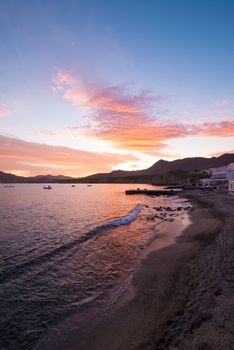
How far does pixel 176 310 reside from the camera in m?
8.26

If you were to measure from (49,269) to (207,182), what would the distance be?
403 ft

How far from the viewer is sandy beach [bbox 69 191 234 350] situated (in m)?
6.42

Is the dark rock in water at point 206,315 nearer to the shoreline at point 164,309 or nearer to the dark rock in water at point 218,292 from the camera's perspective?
the shoreline at point 164,309

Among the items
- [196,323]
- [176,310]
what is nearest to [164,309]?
[176,310]

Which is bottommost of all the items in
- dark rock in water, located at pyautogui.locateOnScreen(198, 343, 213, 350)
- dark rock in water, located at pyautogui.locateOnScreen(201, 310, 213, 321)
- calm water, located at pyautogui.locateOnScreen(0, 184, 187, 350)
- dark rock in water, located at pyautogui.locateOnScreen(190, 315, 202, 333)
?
calm water, located at pyautogui.locateOnScreen(0, 184, 187, 350)

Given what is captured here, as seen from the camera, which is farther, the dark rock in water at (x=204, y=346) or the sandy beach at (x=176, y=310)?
the sandy beach at (x=176, y=310)

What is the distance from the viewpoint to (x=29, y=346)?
7258 millimetres

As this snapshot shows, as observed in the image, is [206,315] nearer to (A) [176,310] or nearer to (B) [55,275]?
(A) [176,310]

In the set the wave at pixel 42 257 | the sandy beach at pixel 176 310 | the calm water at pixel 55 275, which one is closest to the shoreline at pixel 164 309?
the sandy beach at pixel 176 310

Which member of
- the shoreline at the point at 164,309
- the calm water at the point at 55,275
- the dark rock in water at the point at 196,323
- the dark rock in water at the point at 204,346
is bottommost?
the calm water at the point at 55,275

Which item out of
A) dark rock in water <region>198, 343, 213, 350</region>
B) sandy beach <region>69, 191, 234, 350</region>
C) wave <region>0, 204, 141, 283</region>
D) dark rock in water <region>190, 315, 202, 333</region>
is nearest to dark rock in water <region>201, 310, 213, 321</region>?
sandy beach <region>69, 191, 234, 350</region>

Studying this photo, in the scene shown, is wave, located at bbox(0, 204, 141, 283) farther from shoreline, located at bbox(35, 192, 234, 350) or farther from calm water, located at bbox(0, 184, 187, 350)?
Result: shoreline, located at bbox(35, 192, 234, 350)

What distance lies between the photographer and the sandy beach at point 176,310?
6.42m

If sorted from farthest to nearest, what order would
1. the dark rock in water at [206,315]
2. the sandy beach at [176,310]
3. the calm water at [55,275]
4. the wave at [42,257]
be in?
the wave at [42,257] < the calm water at [55,275] < the dark rock in water at [206,315] < the sandy beach at [176,310]
